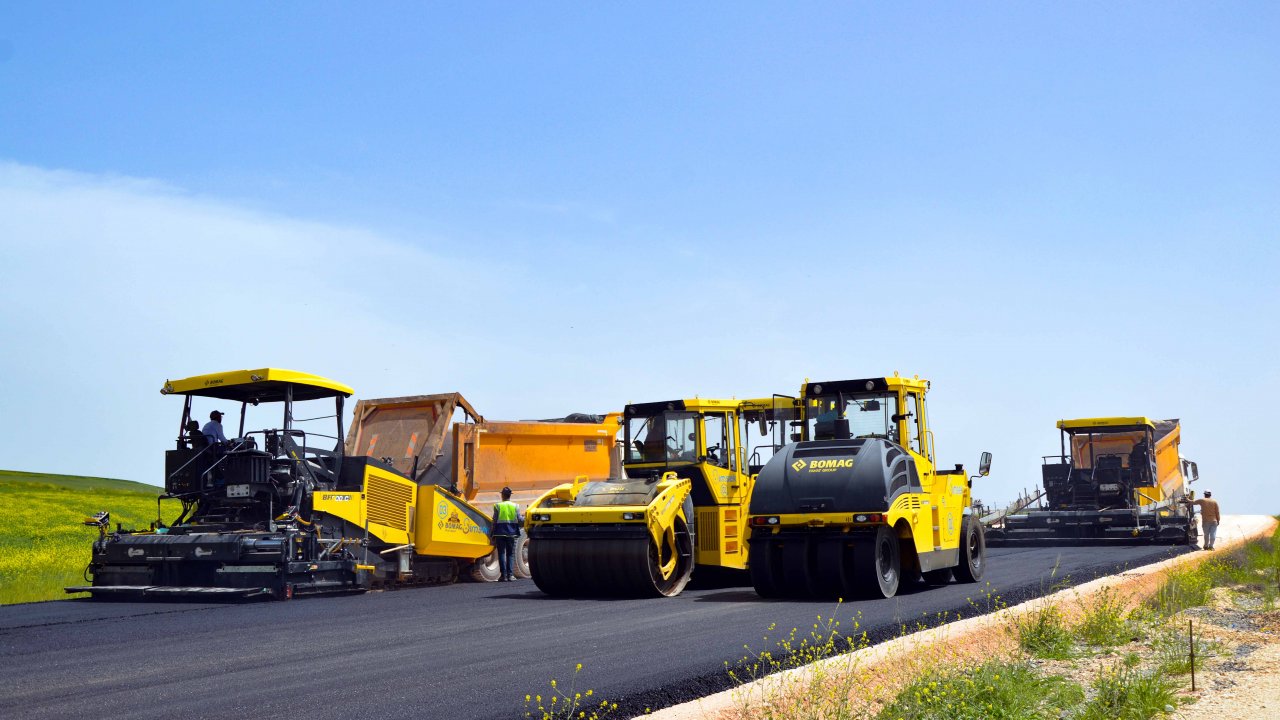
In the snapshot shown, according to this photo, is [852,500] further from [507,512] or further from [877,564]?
[507,512]

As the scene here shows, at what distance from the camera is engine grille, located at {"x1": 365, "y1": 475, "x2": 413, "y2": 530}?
49.9 ft

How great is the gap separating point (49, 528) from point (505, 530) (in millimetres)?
18586

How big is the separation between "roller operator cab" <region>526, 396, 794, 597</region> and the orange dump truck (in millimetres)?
2552

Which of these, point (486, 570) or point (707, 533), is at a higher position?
point (707, 533)

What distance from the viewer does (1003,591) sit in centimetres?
1382

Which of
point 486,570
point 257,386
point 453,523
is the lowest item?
point 486,570

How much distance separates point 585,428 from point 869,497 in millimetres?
7104

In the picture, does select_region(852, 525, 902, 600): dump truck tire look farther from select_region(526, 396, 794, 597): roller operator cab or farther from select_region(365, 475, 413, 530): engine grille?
select_region(365, 475, 413, 530): engine grille

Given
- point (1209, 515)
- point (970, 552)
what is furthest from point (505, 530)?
point (1209, 515)

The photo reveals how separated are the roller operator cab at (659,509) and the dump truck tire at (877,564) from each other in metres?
2.13

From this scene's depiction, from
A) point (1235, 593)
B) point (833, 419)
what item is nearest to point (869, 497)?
point (833, 419)

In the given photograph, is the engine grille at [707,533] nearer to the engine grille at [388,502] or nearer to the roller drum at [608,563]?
the roller drum at [608,563]

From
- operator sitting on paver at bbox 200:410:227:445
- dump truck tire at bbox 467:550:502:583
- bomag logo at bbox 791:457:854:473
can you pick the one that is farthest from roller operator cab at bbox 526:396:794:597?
operator sitting on paver at bbox 200:410:227:445

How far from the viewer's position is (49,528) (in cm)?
2998
